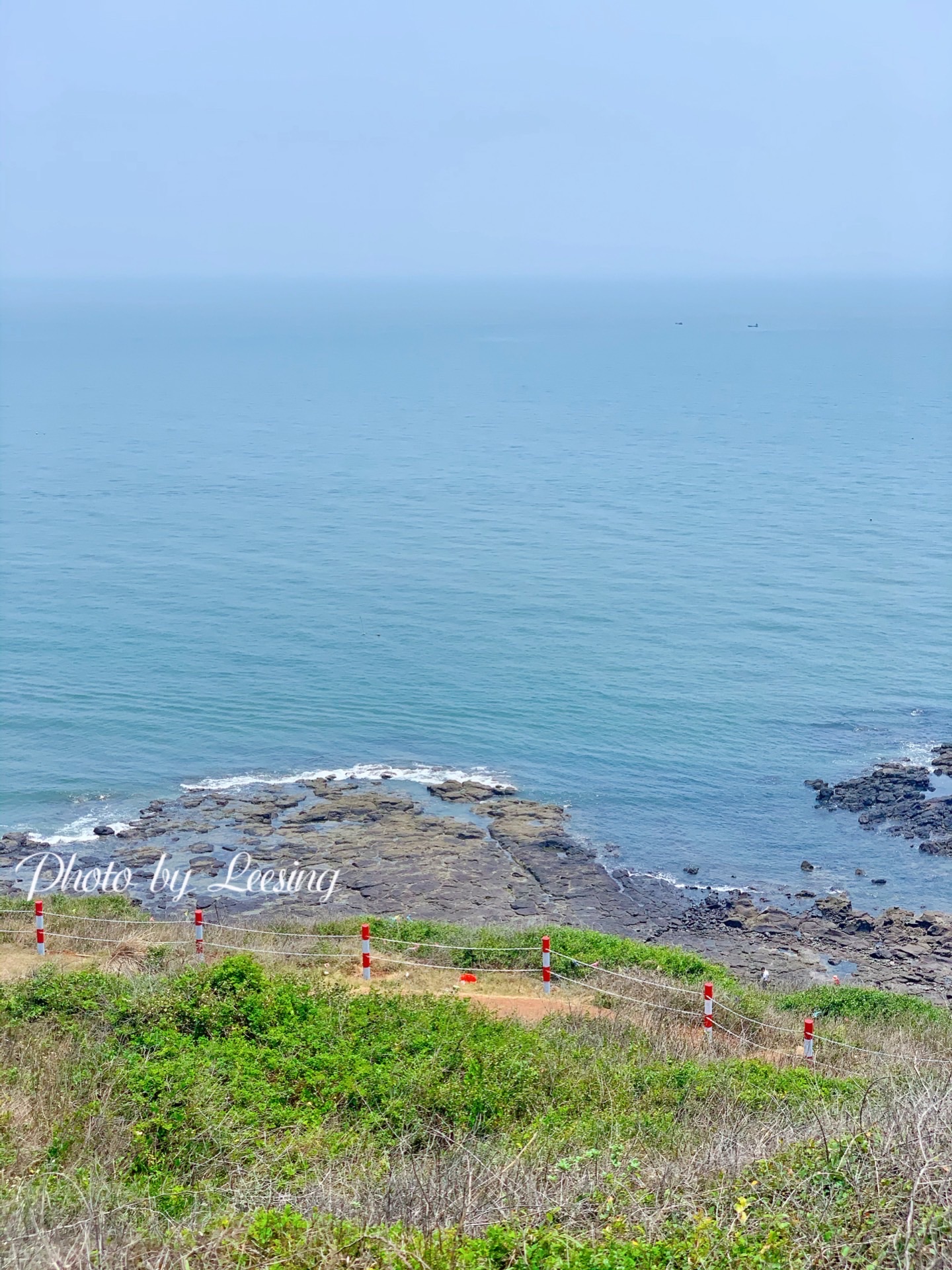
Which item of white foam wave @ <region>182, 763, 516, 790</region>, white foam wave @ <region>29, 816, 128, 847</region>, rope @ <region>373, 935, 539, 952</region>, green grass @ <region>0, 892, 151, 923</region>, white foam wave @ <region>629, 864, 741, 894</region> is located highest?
rope @ <region>373, 935, 539, 952</region>

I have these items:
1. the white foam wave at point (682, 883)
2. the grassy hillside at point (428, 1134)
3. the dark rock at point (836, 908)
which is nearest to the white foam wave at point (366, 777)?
the white foam wave at point (682, 883)

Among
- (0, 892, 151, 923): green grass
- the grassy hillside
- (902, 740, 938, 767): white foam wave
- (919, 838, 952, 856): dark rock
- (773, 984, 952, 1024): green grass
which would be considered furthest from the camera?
(902, 740, 938, 767): white foam wave

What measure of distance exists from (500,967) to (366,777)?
1904 centimetres

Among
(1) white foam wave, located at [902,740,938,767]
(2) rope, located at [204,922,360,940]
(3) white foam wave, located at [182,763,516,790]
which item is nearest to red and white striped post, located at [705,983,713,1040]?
(2) rope, located at [204,922,360,940]

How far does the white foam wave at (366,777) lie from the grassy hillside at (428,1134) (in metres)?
20.2

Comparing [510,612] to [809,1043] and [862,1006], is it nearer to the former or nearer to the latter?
[862,1006]

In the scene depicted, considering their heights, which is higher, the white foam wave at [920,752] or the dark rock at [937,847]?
the white foam wave at [920,752]

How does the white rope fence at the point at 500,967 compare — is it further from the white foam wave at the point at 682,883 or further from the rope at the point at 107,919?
the white foam wave at the point at 682,883

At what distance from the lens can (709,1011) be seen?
15.7m

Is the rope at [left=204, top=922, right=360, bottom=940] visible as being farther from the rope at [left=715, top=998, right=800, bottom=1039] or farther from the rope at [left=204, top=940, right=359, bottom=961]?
the rope at [left=715, top=998, right=800, bottom=1039]

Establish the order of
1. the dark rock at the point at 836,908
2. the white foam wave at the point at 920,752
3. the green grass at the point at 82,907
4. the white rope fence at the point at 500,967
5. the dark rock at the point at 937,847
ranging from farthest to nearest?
the white foam wave at the point at 920,752 < the dark rock at the point at 937,847 < the dark rock at the point at 836,908 < the green grass at the point at 82,907 < the white rope fence at the point at 500,967

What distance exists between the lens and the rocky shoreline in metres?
28.7

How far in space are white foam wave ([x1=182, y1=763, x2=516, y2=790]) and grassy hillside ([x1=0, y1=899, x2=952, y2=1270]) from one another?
20.2 meters

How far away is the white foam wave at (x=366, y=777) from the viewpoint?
121ft
